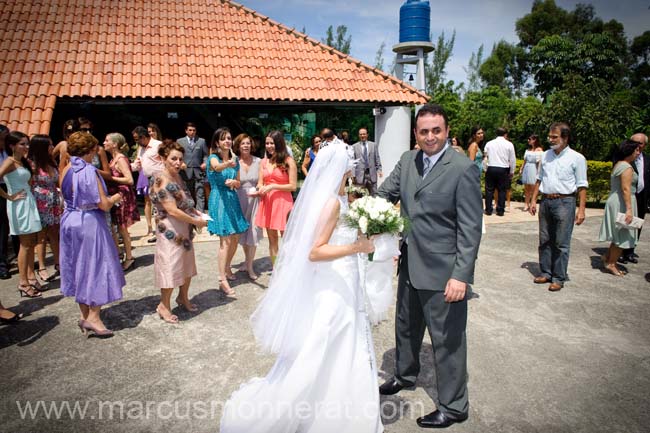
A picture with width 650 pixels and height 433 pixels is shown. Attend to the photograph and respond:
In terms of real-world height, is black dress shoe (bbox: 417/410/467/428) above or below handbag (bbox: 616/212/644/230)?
below

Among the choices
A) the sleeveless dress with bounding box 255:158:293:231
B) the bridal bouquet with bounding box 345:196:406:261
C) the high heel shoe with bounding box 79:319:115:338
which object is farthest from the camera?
the sleeveless dress with bounding box 255:158:293:231

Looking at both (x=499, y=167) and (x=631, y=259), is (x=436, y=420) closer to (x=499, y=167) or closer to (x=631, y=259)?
(x=631, y=259)

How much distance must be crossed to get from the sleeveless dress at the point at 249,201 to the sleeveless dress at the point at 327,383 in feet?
11.8

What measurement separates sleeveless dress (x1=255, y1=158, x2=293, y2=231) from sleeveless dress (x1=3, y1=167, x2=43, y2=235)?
312cm

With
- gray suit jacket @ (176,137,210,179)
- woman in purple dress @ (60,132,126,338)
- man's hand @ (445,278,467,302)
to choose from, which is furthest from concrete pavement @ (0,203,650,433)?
gray suit jacket @ (176,137,210,179)

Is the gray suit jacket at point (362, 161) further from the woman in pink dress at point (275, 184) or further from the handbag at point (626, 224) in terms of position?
the handbag at point (626, 224)

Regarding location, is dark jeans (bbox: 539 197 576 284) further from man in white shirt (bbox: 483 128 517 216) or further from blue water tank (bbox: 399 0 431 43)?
blue water tank (bbox: 399 0 431 43)

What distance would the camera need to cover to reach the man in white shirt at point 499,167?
36.9 feet

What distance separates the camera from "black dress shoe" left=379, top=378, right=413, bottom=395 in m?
3.57

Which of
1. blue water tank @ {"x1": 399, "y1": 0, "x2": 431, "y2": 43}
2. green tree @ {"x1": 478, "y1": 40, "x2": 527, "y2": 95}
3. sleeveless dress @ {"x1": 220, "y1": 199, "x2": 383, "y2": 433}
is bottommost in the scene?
sleeveless dress @ {"x1": 220, "y1": 199, "x2": 383, "y2": 433}

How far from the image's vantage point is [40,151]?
568 centimetres

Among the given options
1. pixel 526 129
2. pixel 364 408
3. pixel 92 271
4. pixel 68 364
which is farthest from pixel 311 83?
pixel 526 129

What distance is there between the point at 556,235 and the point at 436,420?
13.3ft

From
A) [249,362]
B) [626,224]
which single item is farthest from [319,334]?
[626,224]
